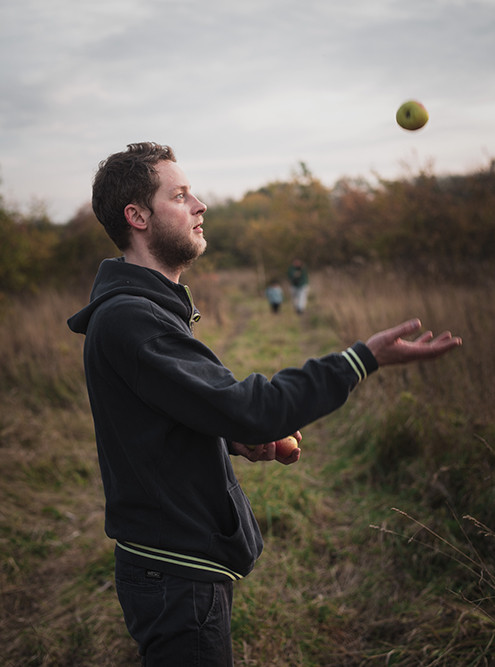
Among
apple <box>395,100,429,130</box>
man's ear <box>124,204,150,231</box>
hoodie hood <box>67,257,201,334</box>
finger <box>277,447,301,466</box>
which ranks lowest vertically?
finger <box>277,447,301,466</box>

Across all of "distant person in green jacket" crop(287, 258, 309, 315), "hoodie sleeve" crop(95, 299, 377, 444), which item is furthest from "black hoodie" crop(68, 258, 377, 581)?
"distant person in green jacket" crop(287, 258, 309, 315)

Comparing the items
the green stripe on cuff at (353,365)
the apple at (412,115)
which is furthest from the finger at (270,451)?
the apple at (412,115)

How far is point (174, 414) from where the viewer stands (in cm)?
127

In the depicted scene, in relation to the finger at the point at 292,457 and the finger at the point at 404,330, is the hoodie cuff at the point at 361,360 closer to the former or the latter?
the finger at the point at 404,330

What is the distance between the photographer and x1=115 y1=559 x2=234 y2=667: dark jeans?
139cm

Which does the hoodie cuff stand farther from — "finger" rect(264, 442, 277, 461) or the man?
"finger" rect(264, 442, 277, 461)

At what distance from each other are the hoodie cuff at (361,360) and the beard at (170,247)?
664 mm

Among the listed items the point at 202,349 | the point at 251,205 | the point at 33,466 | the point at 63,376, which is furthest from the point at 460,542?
the point at 251,205

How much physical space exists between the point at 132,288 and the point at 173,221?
31cm

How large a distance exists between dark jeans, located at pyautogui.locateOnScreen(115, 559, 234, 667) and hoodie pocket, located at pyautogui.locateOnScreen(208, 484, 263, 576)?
0.28ft

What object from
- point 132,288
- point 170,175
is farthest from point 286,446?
point 170,175

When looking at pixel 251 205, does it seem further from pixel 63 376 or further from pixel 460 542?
pixel 460 542

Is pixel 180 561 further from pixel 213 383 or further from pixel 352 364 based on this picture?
pixel 352 364

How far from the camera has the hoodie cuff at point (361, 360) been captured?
1.32 meters
